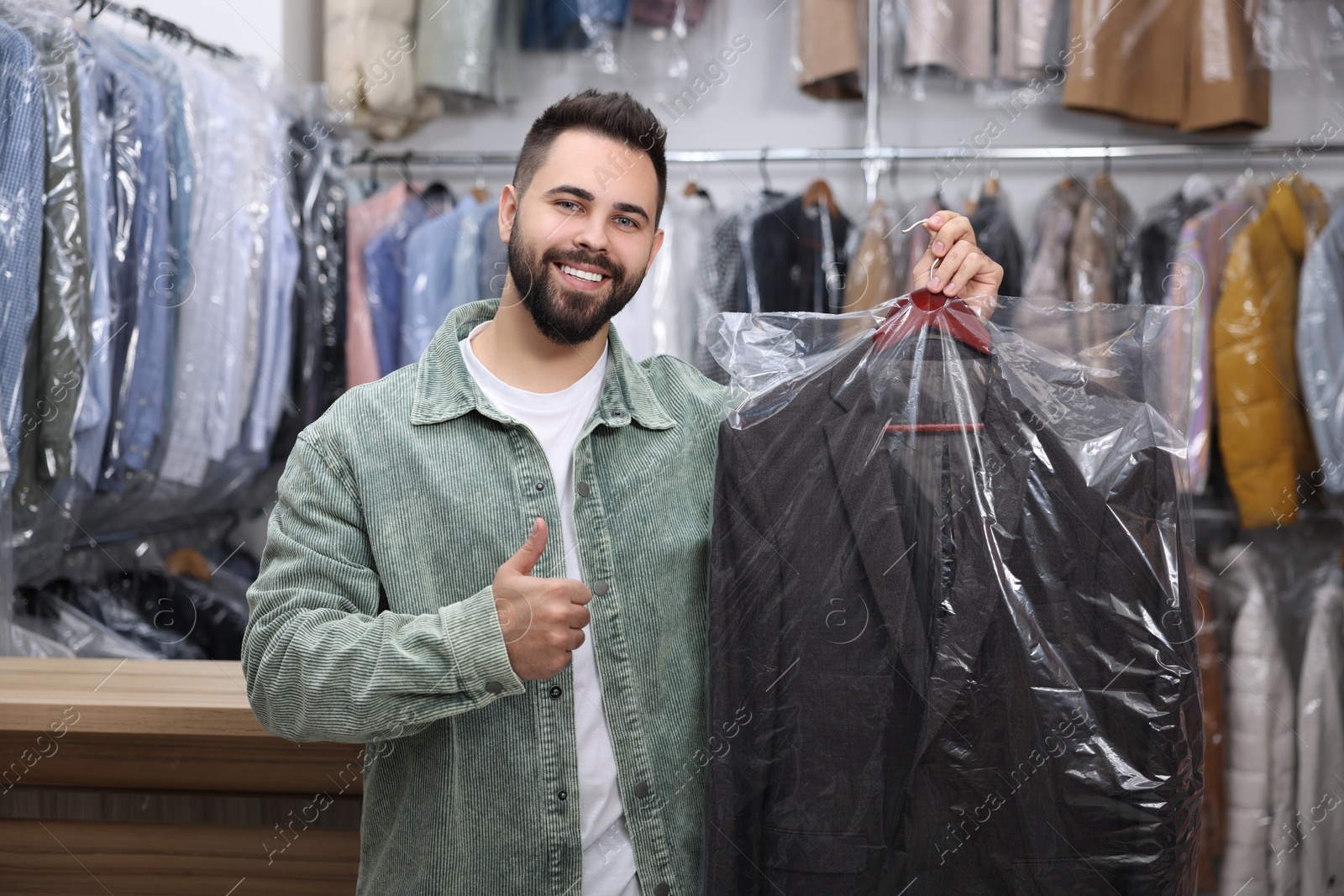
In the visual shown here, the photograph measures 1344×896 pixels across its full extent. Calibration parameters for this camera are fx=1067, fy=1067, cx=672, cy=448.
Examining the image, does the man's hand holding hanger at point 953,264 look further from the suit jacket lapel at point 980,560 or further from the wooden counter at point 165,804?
the wooden counter at point 165,804

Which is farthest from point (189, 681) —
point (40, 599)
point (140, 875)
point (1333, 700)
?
point (1333, 700)

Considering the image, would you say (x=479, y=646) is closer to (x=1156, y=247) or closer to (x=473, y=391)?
(x=473, y=391)

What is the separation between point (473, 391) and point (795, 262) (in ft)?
5.54

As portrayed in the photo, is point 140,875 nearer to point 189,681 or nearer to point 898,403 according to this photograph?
point 189,681

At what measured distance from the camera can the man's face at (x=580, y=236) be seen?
1.17 m

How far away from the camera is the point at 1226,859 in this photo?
239cm

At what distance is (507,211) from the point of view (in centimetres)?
129

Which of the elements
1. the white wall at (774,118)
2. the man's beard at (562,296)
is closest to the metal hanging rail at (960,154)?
the white wall at (774,118)

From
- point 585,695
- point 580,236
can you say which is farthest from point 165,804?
point 580,236

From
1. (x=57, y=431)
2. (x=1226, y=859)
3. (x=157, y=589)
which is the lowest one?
(x=1226, y=859)

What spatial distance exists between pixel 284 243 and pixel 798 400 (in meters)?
1.76

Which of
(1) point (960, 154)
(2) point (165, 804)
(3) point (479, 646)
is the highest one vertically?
(1) point (960, 154)

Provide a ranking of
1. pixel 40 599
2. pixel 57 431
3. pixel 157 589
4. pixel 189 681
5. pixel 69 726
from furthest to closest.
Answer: pixel 157 589
pixel 40 599
pixel 57 431
pixel 189 681
pixel 69 726

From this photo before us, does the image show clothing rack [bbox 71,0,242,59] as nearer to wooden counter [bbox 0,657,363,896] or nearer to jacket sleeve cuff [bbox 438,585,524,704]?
wooden counter [bbox 0,657,363,896]
